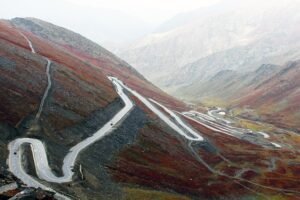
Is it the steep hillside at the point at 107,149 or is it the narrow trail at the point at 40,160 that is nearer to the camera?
the narrow trail at the point at 40,160

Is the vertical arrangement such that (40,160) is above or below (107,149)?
above

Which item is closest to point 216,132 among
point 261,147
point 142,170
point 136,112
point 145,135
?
point 261,147

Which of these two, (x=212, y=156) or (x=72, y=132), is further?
(x=212, y=156)

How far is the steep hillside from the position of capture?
88625 mm

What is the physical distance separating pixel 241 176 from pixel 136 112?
46.0 m

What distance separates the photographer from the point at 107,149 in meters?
114

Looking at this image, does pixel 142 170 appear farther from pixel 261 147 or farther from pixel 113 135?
pixel 261 147

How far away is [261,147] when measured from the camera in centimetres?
18462

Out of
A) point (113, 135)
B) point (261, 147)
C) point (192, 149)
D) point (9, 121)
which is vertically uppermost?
point (9, 121)

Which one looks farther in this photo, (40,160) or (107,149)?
(107,149)

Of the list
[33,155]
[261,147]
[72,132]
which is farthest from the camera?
[261,147]

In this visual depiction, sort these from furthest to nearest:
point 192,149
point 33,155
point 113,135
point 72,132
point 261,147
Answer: point 261,147 → point 192,149 → point 113,135 → point 72,132 → point 33,155

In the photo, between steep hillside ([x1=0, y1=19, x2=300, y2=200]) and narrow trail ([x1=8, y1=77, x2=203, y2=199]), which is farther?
steep hillside ([x1=0, y1=19, x2=300, y2=200])

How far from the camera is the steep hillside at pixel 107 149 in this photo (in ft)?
291
